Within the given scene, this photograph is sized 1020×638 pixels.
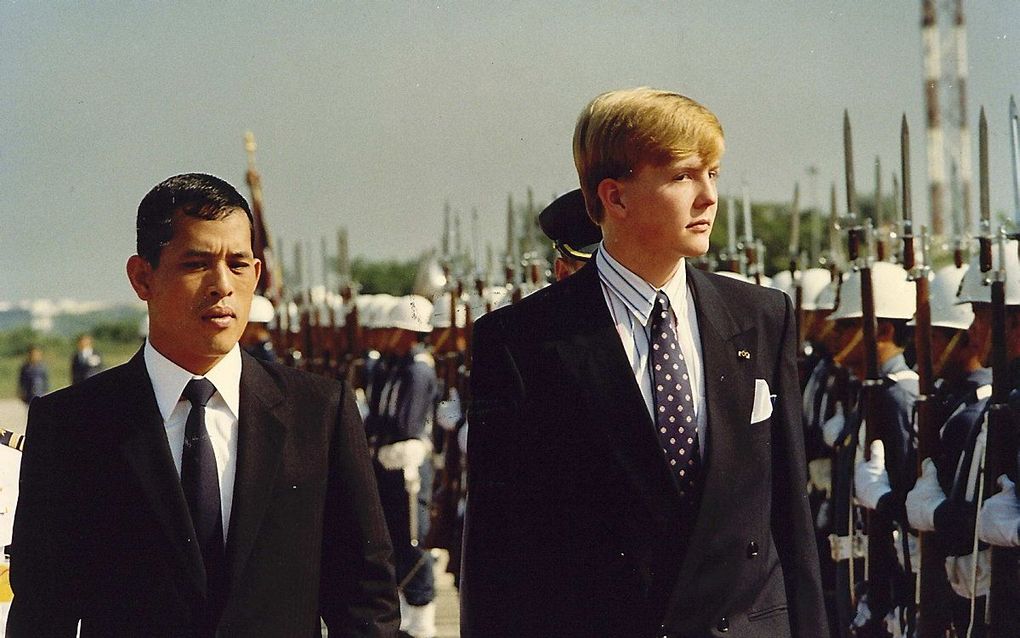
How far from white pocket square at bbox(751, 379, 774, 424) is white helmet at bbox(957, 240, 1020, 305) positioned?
237cm

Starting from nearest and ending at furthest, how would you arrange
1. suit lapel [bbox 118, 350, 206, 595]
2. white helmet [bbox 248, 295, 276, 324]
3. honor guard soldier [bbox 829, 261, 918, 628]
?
suit lapel [bbox 118, 350, 206, 595] < honor guard soldier [bbox 829, 261, 918, 628] < white helmet [bbox 248, 295, 276, 324]

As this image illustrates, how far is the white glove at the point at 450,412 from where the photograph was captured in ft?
31.5

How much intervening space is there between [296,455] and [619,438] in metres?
0.59

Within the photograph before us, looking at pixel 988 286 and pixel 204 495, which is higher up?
pixel 988 286

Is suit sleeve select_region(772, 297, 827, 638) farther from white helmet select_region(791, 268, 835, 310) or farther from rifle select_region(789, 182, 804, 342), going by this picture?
white helmet select_region(791, 268, 835, 310)

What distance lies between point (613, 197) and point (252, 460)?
826 mm

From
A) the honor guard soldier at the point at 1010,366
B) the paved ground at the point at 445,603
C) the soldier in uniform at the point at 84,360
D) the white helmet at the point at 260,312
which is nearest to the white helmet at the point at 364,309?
the white helmet at the point at 260,312

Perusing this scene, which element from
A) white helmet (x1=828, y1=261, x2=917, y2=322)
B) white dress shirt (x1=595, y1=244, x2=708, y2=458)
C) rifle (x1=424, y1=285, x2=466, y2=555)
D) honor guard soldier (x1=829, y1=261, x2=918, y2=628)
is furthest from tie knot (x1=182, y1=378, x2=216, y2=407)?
rifle (x1=424, y1=285, x2=466, y2=555)

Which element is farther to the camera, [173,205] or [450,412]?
[450,412]

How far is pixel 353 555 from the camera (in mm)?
3092

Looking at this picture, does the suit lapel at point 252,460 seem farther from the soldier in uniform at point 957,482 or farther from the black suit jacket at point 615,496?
the soldier in uniform at point 957,482

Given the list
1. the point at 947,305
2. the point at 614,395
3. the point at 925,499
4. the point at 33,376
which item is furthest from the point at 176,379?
the point at 33,376

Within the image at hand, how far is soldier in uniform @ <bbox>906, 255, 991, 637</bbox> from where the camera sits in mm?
4957

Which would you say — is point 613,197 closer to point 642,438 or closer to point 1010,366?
point 642,438
